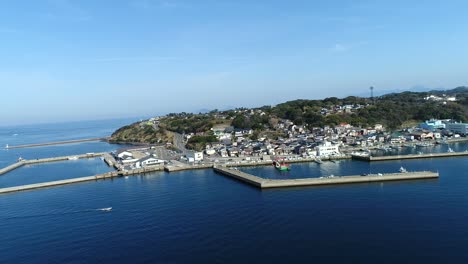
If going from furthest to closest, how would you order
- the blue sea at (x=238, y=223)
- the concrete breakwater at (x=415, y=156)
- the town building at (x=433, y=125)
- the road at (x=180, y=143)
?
the town building at (x=433, y=125) < the road at (x=180, y=143) < the concrete breakwater at (x=415, y=156) < the blue sea at (x=238, y=223)

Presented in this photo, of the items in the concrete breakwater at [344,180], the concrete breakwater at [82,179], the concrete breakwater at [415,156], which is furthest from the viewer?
the concrete breakwater at [415,156]

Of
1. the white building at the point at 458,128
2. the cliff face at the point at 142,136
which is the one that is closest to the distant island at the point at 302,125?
the cliff face at the point at 142,136

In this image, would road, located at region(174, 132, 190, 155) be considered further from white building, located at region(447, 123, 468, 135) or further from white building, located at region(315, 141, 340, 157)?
white building, located at region(447, 123, 468, 135)

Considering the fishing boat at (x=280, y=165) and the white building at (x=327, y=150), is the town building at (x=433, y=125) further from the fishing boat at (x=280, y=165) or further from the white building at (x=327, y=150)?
the fishing boat at (x=280, y=165)

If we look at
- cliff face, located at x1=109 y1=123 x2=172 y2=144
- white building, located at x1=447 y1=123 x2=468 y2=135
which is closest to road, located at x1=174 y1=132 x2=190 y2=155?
cliff face, located at x1=109 y1=123 x2=172 y2=144

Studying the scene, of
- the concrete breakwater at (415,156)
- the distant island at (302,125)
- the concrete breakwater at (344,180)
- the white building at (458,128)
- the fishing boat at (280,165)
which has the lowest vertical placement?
the concrete breakwater at (344,180)

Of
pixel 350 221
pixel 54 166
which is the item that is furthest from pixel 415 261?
pixel 54 166

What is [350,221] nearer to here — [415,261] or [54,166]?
[415,261]
